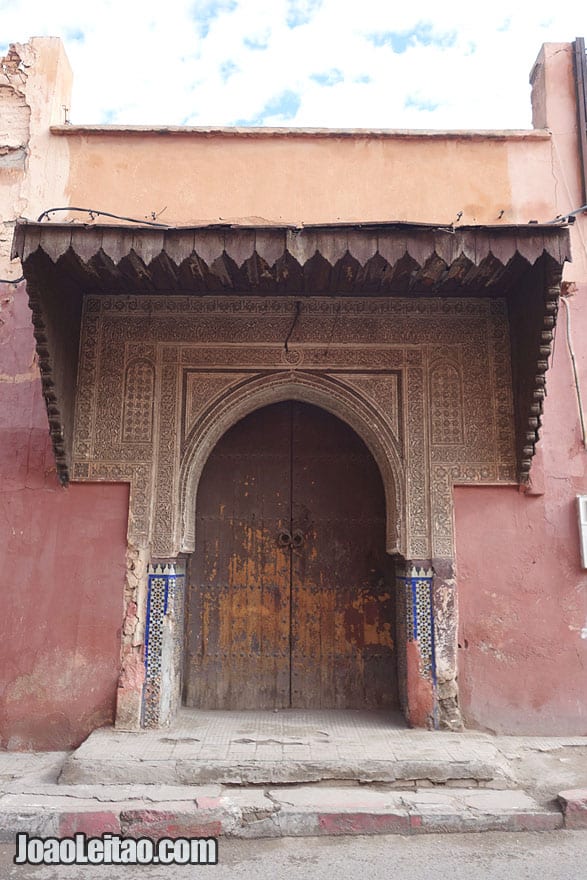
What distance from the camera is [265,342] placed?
4.68m

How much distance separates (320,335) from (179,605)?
82.1 inches

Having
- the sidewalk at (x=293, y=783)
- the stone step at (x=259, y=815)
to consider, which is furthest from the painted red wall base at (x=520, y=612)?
the stone step at (x=259, y=815)

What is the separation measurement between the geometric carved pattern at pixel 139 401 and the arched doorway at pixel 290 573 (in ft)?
2.49

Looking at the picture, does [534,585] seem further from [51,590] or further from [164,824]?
[51,590]

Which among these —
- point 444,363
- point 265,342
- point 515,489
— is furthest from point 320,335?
point 515,489

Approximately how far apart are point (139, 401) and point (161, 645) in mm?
1615

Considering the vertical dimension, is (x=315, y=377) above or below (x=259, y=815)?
above

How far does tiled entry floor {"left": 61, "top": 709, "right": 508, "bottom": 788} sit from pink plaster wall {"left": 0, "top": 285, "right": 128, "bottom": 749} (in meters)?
0.32

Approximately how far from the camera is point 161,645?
14.3ft

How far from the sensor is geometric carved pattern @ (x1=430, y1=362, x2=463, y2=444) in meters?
4.59

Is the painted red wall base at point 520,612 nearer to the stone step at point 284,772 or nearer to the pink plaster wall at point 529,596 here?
the pink plaster wall at point 529,596

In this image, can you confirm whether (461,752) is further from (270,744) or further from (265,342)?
(265,342)

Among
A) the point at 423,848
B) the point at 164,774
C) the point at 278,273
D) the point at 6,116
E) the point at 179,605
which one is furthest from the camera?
the point at 6,116

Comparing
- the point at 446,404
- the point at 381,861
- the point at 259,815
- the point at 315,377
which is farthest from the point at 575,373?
the point at 259,815
